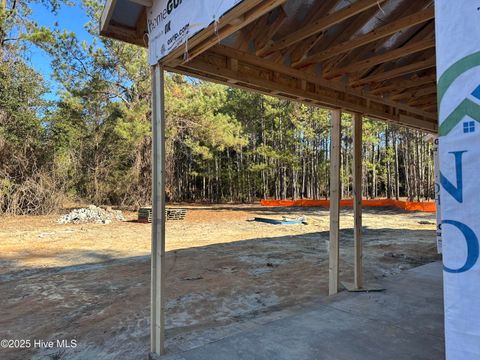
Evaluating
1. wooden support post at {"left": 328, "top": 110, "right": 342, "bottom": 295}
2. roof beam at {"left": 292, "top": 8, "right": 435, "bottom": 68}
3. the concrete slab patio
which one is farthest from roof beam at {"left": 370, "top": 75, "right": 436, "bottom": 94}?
the concrete slab patio

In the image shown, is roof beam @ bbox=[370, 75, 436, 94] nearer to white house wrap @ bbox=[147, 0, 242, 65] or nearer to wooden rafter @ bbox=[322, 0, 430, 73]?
wooden rafter @ bbox=[322, 0, 430, 73]

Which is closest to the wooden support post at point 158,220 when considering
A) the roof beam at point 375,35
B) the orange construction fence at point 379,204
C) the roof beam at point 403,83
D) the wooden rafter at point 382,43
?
the roof beam at point 375,35

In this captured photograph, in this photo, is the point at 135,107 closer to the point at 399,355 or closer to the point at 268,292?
the point at 268,292

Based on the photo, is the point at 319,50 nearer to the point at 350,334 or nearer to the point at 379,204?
the point at 350,334

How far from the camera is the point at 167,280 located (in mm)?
5855

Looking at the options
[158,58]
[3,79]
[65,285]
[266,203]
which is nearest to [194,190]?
[266,203]

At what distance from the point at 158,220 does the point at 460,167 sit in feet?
7.84

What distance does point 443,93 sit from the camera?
4.27ft

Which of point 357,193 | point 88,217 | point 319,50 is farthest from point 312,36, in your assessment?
point 88,217

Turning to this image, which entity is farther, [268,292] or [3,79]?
[3,79]

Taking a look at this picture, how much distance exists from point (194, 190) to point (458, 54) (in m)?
35.2

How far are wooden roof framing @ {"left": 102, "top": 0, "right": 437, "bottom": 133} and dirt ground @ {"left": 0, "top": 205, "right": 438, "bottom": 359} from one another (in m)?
2.50

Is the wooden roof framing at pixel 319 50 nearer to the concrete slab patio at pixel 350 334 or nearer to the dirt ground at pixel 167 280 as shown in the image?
the concrete slab patio at pixel 350 334

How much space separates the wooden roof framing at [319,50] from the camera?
9.28ft
